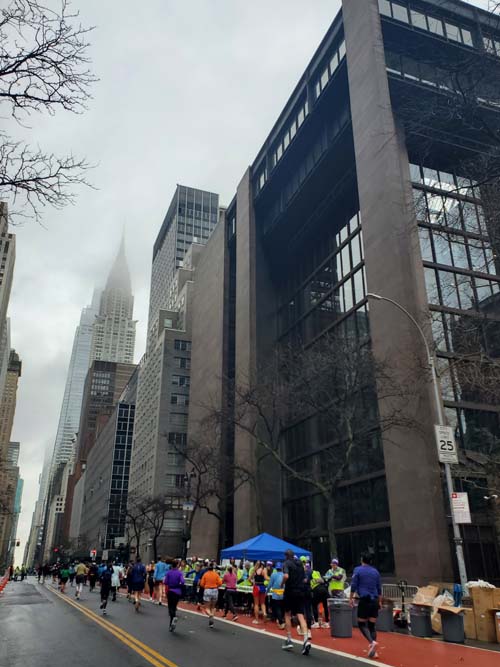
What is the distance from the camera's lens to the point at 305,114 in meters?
46.9

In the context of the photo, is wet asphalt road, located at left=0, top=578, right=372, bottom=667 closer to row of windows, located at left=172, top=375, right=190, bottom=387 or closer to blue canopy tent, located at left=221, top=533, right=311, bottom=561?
blue canopy tent, located at left=221, top=533, right=311, bottom=561

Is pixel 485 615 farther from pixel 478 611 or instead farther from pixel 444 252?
pixel 444 252

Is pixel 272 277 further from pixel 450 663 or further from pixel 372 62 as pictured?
pixel 450 663

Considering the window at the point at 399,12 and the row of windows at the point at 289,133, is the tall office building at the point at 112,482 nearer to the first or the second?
the row of windows at the point at 289,133

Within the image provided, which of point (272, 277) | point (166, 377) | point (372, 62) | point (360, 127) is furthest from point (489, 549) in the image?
point (166, 377)

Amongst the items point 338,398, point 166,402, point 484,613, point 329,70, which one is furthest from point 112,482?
point 484,613

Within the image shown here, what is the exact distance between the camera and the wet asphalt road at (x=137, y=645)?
950 cm

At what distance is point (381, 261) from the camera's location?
110 ft

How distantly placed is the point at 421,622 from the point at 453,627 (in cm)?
89

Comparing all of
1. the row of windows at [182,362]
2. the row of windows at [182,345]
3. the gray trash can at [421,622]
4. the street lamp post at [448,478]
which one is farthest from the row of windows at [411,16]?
the row of windows at [182,362]

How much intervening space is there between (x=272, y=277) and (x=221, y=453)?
19673 mm

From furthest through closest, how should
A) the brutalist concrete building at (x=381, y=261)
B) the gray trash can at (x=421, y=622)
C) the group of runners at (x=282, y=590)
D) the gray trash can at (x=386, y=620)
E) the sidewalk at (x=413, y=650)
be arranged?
the brutalist concrete building at (x=381, y=261)
the gray trash can at (x=386, y=620)
the gray trash can at (x=421, y=622)
the group of runners at (x=282, y=590)
the sidewalk at (x=413, y=650)

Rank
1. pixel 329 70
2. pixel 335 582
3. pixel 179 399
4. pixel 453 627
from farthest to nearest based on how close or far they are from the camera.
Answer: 1. pixel 179 399
2. pixel 329 70
3. pixel 335 582
4. pixel 453 627

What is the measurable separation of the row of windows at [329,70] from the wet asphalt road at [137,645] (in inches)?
1617
